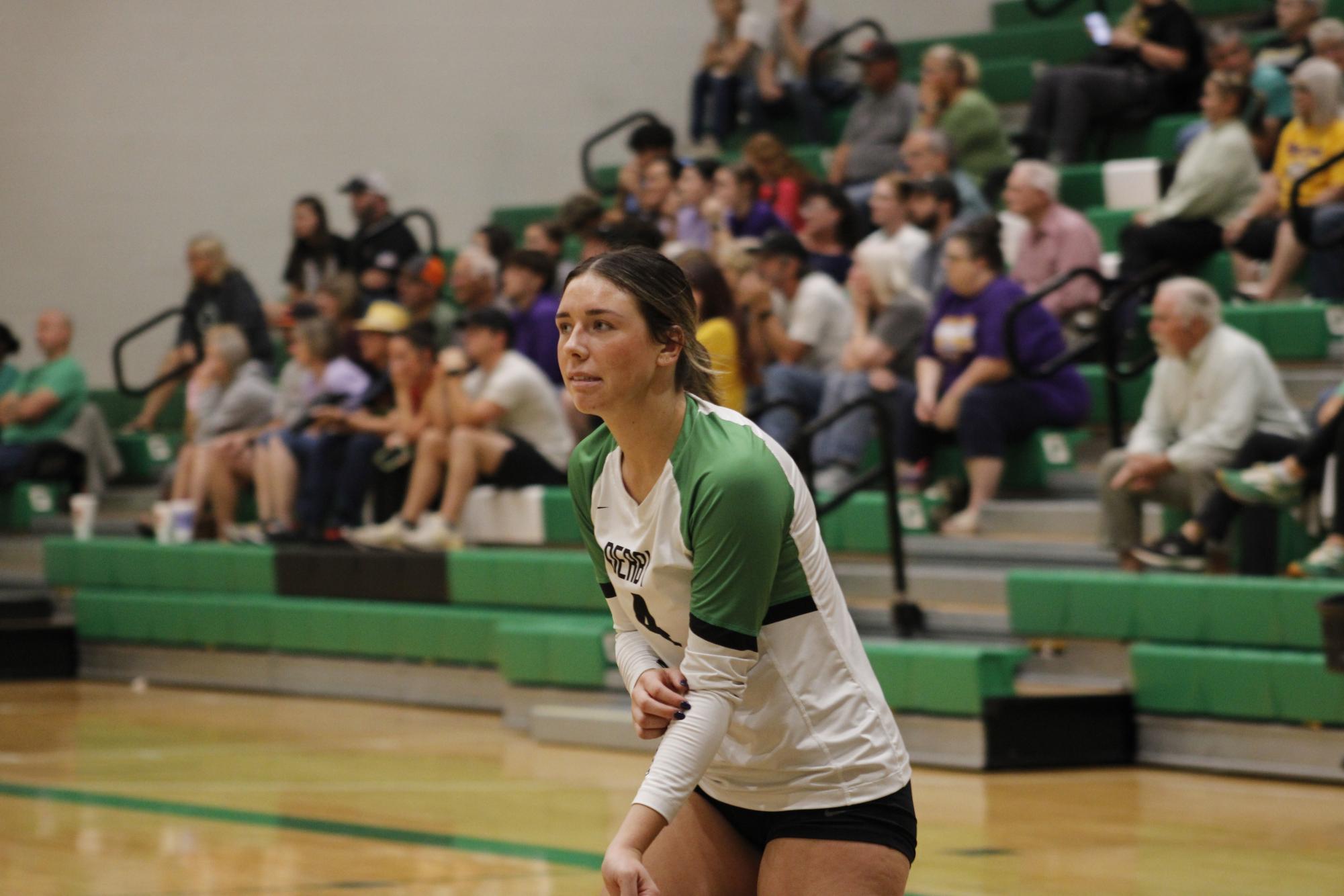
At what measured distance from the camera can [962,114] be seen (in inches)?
369

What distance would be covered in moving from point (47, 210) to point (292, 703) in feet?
15.8

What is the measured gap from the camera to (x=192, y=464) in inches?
369

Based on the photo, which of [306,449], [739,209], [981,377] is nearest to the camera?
[981,377]

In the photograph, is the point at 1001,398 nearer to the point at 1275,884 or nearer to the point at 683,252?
the point at 683,252

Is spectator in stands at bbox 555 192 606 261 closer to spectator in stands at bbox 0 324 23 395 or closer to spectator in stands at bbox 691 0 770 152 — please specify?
spectator in stands at bbox 691 0 770 152

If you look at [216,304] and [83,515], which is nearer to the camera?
[83,515]

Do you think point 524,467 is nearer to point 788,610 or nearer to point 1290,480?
point 1290,480

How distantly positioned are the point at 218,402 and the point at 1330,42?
5.52 m

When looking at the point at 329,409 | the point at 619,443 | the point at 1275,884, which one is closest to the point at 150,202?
the point at 329,409

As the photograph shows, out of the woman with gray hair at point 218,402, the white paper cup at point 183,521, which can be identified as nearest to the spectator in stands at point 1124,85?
the woman with gray hair at point 218,402

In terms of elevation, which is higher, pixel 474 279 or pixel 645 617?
pixel 474 279

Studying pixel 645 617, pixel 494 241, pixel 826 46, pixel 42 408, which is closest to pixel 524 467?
pixel 494 241

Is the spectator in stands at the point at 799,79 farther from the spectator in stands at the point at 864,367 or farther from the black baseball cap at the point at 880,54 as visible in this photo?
the spectator in stands at the point at 864,367

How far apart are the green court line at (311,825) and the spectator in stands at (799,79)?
6.63 meters
